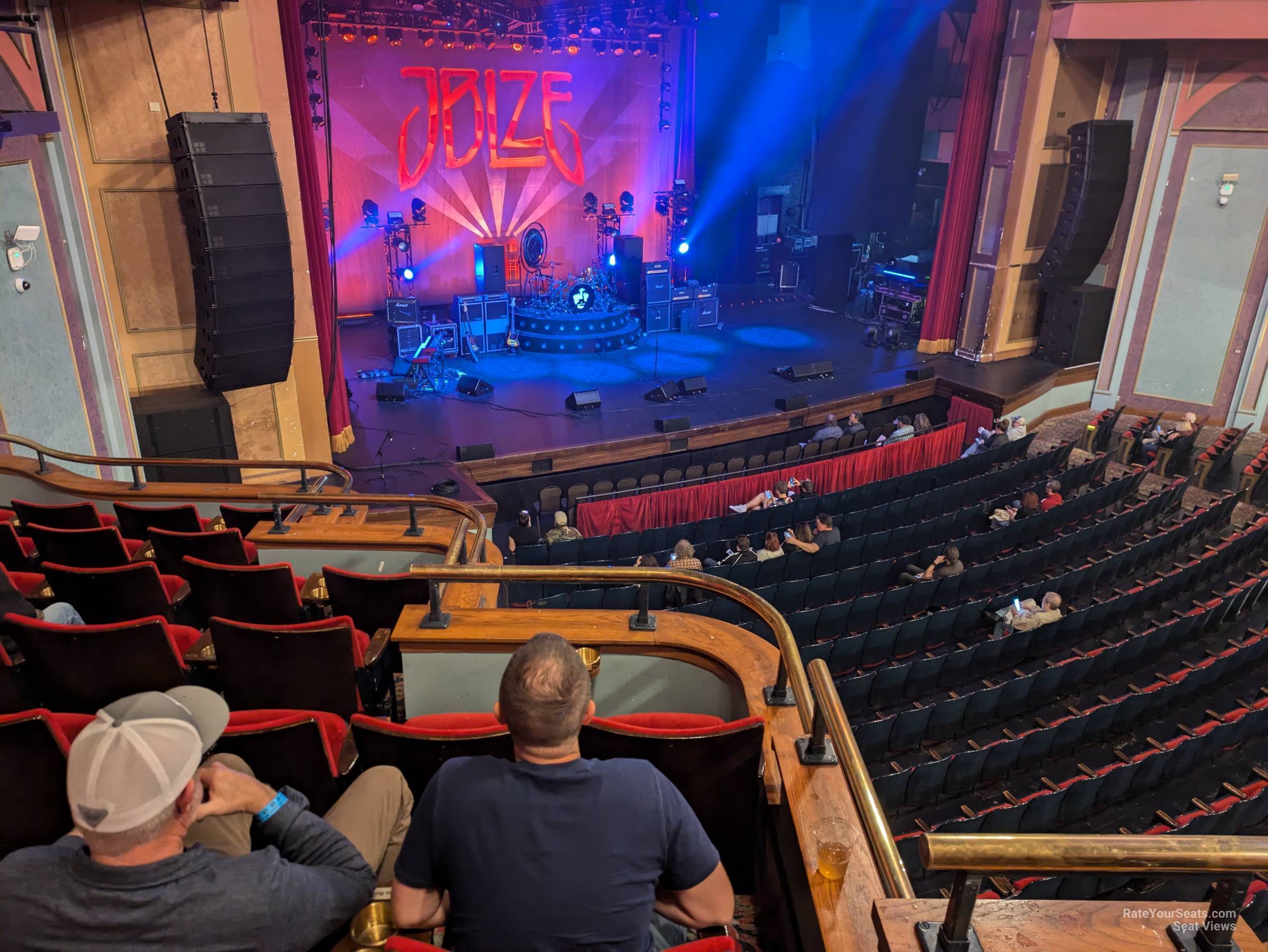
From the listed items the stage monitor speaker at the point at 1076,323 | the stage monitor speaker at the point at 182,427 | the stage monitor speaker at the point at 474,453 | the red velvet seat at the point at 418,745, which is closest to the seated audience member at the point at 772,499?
the stage monitor speaker at the point at 474,453

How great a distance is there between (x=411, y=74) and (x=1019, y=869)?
49.6 ft

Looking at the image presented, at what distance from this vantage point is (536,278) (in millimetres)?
16156

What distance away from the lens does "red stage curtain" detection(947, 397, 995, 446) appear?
12.3 meters

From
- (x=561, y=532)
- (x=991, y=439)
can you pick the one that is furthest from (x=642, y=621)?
(x=991, y=439)

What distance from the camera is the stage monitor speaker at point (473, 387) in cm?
1202

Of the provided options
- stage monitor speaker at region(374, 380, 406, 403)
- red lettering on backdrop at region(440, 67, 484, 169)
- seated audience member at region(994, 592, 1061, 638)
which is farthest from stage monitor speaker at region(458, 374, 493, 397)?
seated audience member at region(994, 592, 1061, 638)

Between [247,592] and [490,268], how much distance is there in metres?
11.6

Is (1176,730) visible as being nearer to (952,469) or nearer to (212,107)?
(952,469)

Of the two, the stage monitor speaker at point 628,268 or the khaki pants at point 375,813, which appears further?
the stage monitor speaker at point 628,268

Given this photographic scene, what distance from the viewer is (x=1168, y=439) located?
36.7ft

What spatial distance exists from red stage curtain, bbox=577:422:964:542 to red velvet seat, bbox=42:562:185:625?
234 inches

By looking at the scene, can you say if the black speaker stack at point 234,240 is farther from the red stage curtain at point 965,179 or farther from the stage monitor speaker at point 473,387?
the red stage curtain at point 965,179

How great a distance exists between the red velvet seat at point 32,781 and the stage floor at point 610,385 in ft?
22.4

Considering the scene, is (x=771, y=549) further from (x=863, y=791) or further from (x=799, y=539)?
(x=863, y=791)
